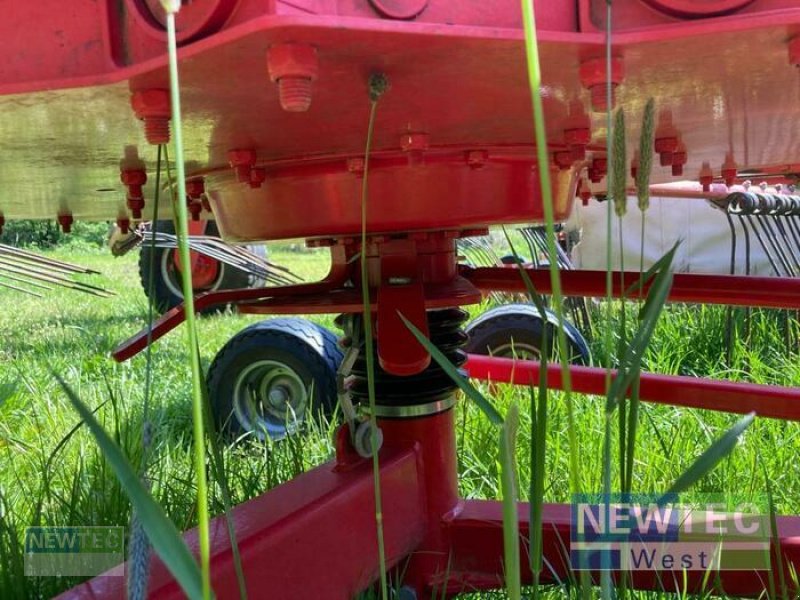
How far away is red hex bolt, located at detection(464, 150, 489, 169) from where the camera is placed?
2.61ft

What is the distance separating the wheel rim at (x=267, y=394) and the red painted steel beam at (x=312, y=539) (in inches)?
46.3

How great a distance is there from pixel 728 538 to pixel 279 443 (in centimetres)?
107

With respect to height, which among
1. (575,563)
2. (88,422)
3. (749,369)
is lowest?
(749,369)

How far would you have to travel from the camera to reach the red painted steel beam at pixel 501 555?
2.89ft

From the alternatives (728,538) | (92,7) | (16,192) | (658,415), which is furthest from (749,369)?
(92,7)

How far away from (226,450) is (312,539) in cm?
Answer: 96

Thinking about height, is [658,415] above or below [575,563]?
below

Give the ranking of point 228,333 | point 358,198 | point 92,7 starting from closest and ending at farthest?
point 92,7, point 358,198, point 228,333

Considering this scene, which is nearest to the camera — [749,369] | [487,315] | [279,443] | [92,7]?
[92,7]

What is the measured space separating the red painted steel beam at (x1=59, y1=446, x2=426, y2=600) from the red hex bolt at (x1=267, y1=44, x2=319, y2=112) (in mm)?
409

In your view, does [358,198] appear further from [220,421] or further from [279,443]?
[220,421]

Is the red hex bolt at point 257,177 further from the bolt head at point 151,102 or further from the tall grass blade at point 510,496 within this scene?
the tall grass blade at point 510,496

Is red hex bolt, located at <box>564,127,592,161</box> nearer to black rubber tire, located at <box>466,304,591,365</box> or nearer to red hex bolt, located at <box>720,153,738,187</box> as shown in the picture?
red hex bolt, located at <box>720,153,738,187</box>

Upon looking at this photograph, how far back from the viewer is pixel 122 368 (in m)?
2.61
